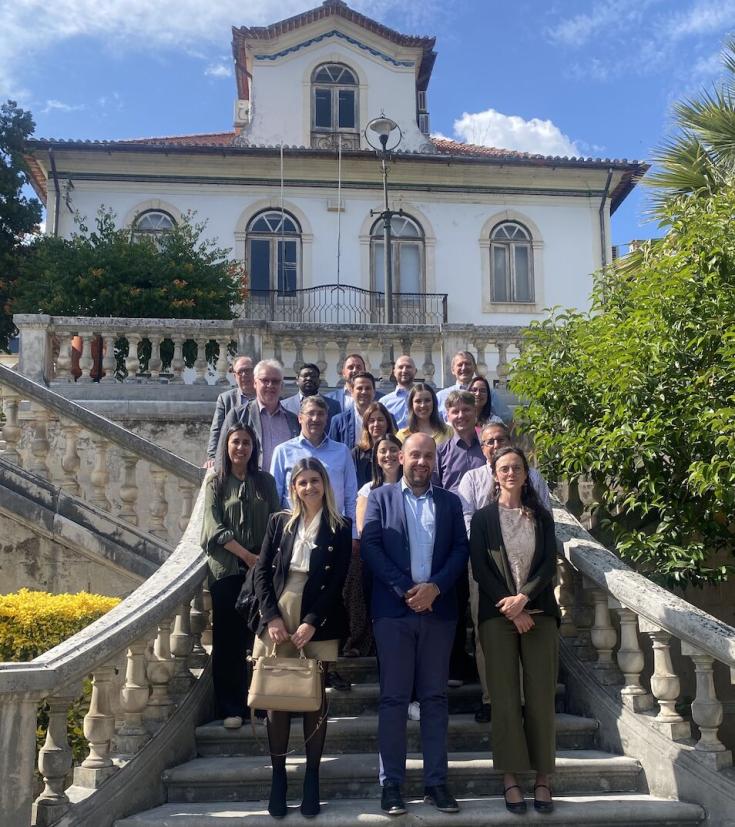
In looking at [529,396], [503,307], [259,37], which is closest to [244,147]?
[259,37]

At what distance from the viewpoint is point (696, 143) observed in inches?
327

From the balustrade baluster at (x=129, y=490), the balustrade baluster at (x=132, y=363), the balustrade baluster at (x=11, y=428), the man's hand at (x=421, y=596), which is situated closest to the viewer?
the man's hand at (x=421, y=596)

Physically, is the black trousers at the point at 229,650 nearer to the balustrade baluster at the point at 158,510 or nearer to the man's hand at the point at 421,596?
the man's hand at the point at 421,596

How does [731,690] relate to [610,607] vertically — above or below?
below

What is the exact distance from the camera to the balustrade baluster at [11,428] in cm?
724

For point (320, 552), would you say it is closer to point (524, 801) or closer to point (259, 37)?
point (524, 801)

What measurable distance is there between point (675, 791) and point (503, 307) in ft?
55.5

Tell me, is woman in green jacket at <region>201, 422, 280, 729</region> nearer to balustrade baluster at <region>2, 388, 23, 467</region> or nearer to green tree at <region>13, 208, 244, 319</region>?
balustrade baluster at <region>2, 388, 23, 467</region>

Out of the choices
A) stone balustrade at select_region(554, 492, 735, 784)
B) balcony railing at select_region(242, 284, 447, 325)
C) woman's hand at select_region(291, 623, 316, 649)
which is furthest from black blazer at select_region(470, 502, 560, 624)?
balcony railing at select_region(242, 284, 447, 325)

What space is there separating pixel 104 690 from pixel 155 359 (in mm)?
6015

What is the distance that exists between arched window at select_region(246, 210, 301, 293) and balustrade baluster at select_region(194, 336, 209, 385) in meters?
10.2

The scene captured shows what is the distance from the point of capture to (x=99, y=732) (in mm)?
4039

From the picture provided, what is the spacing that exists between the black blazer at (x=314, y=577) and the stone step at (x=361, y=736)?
0.76m

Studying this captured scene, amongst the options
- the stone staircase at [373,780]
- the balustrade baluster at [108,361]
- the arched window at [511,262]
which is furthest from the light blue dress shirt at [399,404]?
the arched window at [511,262]
